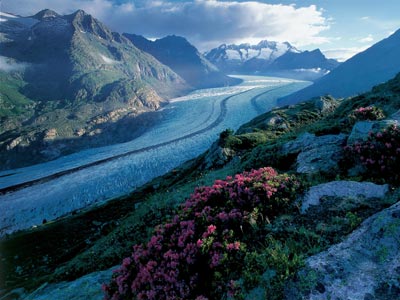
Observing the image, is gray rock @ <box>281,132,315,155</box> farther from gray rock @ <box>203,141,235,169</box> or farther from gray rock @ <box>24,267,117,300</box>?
gray rock @ <box>203,141,235,169</box>

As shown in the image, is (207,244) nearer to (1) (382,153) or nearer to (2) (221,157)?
(1) (382,153)

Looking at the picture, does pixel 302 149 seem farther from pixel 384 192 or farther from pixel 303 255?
pixel 303 255

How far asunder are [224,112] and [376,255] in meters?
158

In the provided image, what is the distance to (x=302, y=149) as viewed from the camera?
15.6 metres

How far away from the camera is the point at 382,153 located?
35.1 feet

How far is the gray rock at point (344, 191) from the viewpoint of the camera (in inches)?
347

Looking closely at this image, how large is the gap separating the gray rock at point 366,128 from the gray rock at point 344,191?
3524 mm

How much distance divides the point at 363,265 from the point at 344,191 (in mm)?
3788

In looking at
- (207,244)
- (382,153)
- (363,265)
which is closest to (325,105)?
(382,153)

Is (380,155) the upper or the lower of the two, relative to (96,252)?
upper

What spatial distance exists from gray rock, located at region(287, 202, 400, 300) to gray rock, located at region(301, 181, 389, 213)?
2065 mm

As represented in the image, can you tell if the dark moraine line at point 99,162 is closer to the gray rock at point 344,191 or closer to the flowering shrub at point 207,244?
the flowering shrub at point 207,244

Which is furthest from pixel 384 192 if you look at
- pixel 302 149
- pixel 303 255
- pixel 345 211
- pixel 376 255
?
pixel 302 149

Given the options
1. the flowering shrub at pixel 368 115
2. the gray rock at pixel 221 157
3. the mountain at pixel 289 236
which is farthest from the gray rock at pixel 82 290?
the gray rock at pixel 221 157
